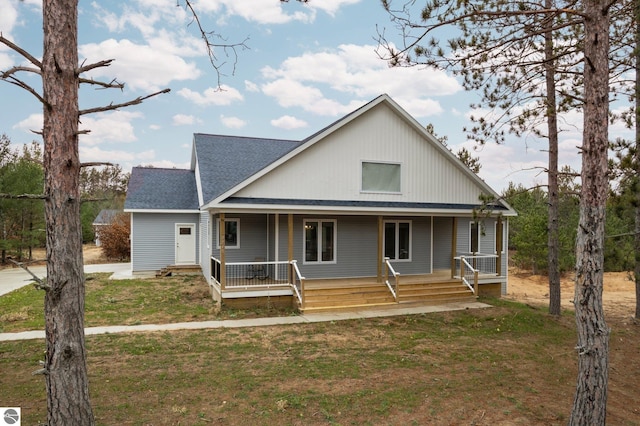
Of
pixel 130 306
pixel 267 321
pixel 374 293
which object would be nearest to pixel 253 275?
pixel 267 321

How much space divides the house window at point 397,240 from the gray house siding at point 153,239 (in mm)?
9877

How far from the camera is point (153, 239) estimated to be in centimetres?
1930

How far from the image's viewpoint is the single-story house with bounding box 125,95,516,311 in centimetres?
1246

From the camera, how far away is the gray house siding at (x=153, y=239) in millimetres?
19000

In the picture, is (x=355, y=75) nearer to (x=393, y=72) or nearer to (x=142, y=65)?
(x=142, y=65)

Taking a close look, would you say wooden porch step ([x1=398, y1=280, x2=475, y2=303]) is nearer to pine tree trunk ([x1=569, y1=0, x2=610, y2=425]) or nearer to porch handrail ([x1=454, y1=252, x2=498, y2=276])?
porch handrail ([x1=454, y1=252, x2=498, y2=276])

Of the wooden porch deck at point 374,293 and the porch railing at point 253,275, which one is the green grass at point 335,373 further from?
the porch railing at point 253,275

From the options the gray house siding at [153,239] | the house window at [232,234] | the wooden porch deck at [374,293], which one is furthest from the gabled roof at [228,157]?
the wooden porch deck at [374,293]

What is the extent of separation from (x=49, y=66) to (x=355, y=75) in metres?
16.2

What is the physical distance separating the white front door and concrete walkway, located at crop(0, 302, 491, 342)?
395 inches

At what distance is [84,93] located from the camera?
4223mm

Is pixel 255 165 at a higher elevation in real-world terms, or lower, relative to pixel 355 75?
lower

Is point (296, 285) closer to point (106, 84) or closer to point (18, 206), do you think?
point (106, 84)

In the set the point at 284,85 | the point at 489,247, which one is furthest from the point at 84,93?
the point at 284,85
